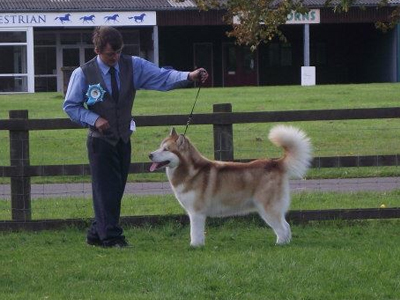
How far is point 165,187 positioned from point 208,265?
239 inches

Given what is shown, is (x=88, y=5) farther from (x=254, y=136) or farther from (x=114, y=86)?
(x=114, y=86)

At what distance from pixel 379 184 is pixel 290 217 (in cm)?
405

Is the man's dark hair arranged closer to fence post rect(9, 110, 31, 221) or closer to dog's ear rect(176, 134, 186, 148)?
dog's ear rect(176, 134, 186, 148)

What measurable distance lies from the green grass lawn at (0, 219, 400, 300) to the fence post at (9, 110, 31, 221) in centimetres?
30

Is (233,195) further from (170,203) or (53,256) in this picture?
(170,203)

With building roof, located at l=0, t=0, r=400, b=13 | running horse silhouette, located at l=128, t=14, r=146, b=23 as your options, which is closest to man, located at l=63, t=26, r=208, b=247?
building roof, located at l=0, t=0, r=400, b=13

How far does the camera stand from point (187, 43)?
4959 centimetres

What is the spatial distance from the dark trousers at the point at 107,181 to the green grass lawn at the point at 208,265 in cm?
24

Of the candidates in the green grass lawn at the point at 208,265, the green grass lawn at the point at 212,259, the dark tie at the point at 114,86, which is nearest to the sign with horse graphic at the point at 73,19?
the green grass lawn at the point at 212,259

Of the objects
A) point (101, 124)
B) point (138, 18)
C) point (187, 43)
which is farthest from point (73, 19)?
point (101, 124)

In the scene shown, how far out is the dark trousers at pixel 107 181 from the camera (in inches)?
360

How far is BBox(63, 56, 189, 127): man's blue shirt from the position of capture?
9047 mm

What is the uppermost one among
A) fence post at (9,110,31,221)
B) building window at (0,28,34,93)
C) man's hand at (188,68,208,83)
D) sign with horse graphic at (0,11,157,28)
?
sign with horse graphic at (0,11,157,28)

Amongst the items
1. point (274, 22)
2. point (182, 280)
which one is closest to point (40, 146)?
point (274, 22)
